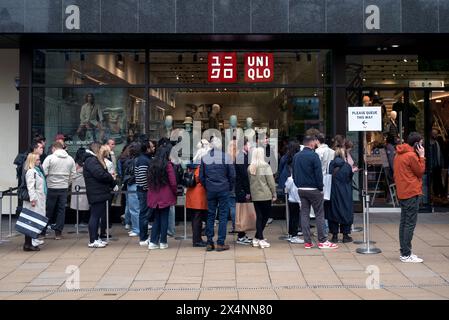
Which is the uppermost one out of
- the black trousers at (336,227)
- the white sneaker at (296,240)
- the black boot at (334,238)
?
the black trousers at (336,227)

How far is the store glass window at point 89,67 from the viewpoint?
1435 cm

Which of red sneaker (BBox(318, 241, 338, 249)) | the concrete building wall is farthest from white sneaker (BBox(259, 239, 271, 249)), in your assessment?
the concrete building wall

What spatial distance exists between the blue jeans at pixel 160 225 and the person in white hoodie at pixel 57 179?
2.18 meters

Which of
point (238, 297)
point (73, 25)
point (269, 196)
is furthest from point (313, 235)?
point (73, 25)

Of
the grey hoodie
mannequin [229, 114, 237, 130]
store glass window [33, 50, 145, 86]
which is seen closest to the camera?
the grey hoodie

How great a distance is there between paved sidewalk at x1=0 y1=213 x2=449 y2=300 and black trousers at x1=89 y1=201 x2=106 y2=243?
1.10ft

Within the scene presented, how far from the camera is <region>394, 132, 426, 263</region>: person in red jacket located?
9.80 meters

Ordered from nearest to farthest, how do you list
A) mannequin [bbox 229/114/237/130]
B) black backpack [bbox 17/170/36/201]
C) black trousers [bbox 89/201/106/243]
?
black backpack [bbox 17/170/36/201] → black trousers [bbox 89/201/106/243] → mannequin [bbox 229/114/237/130]

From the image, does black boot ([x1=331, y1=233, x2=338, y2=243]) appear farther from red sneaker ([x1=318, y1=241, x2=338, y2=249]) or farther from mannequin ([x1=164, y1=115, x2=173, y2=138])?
mannequin ([x1=164, y1=115, x2=173, y2=138])

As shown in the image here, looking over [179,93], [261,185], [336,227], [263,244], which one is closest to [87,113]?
[179,93]

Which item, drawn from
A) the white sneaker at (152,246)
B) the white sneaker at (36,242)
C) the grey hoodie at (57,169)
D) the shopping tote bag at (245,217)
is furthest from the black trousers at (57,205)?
the shopping tote bag at (245,217)

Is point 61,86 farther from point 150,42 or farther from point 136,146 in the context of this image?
point 136,146

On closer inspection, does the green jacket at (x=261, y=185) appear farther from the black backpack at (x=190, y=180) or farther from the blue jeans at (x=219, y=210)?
the black backpack at (x=190, y=180)

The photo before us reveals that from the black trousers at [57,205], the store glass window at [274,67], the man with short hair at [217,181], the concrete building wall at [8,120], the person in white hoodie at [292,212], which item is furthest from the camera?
the concrete building wall at [8,120]
